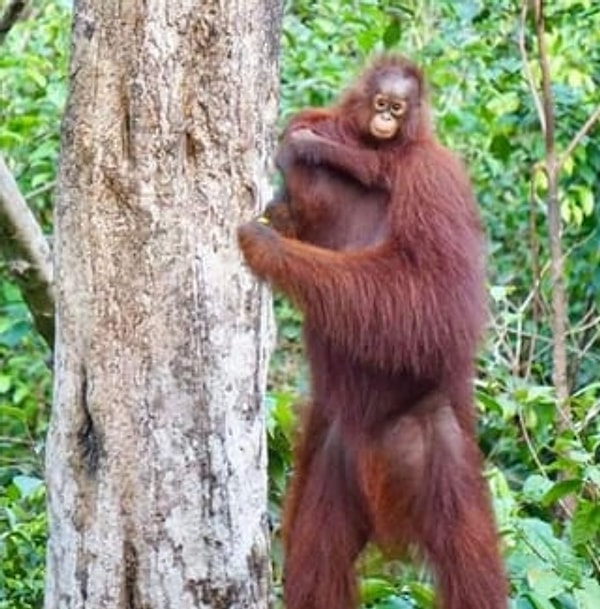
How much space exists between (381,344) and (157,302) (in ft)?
1.77

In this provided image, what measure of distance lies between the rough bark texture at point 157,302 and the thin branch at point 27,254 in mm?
938

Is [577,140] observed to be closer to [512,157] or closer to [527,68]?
[527,68]

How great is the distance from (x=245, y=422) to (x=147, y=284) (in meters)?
0.30

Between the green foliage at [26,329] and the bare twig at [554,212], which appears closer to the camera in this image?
the green foliage at [26,329]

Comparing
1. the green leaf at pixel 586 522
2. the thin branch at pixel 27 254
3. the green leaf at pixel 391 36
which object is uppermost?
the green leaf at pixel 391 36

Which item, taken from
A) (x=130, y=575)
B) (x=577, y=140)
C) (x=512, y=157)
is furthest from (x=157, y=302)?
(x=512, y=157)

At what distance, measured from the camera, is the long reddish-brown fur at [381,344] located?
280 centimetres

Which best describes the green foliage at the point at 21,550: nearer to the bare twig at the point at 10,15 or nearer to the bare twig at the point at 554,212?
the bare twig at the point at 10,15

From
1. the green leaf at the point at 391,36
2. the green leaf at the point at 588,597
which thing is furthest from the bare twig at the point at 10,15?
the green leaf at the point at 588,597

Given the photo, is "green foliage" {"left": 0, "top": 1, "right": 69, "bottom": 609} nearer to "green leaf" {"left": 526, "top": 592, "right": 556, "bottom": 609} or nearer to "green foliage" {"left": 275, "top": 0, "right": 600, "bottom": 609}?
"green foliage" {"left": 275, "top": 0, "right": 600, "bottom": 609}

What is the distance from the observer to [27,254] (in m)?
3.51

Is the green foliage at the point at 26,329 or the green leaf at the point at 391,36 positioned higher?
the green leaf at the point at 391,36

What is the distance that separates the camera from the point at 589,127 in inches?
187

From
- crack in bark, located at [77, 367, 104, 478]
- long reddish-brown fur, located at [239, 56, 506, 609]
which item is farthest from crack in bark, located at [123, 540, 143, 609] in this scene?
long reddish-brown fur, located at [239, 56, 506, 609]
